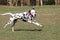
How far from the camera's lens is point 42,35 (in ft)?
43.7

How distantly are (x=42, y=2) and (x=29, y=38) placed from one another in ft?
116

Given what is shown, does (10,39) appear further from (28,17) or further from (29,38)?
(28,17)

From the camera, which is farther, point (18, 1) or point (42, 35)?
point (18, 1)

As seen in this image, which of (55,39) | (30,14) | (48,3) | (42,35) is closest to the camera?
(55,39)

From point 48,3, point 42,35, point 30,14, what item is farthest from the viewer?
point 48,3

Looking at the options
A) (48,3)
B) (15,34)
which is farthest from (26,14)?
(48,3)

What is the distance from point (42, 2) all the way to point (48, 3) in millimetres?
976

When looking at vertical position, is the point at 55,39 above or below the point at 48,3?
above

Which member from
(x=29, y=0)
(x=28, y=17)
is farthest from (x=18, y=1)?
(x=28, y=17)

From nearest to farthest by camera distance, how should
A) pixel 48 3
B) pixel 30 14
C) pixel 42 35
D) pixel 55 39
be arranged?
1. pixel 55 39
2. pixel 42 35
3. pixel 30 14
4. pixel 48 3

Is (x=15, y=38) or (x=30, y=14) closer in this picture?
(x=15, y=38)

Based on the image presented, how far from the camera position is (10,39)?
40.8 ft

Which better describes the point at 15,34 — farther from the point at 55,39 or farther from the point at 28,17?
the point at 55,39

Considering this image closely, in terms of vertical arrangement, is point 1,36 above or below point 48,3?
above
